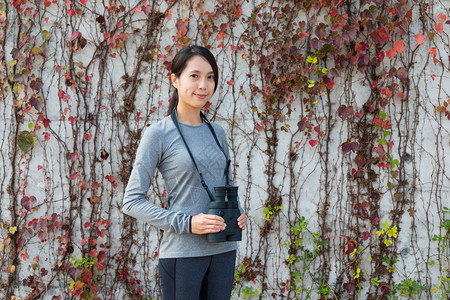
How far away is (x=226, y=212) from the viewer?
137 cm

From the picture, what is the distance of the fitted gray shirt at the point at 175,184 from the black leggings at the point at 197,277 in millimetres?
24

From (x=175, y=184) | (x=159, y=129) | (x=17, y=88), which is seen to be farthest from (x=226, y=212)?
Result: (x=17, y=88)

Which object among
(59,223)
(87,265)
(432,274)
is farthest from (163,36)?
(432,274)

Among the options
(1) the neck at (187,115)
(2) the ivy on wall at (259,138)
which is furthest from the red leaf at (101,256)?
(1) the neck at (187,115)

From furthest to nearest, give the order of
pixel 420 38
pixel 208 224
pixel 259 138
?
1. pixel 259 138
2. pixel 420 38
3. pixel 208 224

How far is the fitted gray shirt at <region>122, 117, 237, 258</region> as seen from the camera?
4.56 ft

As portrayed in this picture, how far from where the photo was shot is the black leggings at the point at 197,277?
1.39 metres

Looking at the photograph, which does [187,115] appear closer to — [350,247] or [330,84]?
[330,84]

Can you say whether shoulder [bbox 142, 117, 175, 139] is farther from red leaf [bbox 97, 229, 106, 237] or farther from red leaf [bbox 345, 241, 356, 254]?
red leaf [bbox 345, 241, 356, 254]

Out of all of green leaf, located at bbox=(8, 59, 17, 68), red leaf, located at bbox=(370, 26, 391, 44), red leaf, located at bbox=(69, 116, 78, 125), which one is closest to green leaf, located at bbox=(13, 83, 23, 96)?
green leaf, located at bbox=(8, 59, 17, 68)

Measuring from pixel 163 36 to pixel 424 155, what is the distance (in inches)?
70.9

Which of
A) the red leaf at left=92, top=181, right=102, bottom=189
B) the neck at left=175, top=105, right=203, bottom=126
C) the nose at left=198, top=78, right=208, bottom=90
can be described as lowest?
the red leaf at left=92, top=181, right=102, bottom=189

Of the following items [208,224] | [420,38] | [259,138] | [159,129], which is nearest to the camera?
[208,224]

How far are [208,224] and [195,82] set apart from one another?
0.48m
